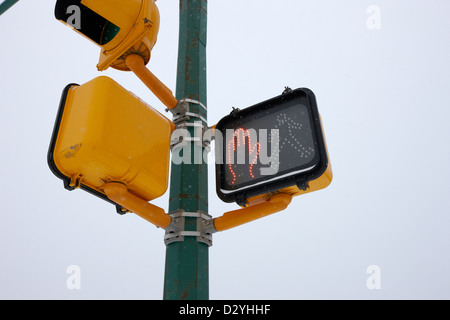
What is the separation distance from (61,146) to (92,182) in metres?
0.20

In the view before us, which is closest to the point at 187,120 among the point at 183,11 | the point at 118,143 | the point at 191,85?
the point at 191,85

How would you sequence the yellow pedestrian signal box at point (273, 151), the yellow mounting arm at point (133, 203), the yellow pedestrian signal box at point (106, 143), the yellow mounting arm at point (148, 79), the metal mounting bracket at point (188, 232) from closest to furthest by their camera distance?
the yellow pedestrian signal box at point (106, 143), the yellow mounting arm at point (133, 203), the yellow pedestrian signal box at point (273, 151), the metal mounting bracket at point (188, 232), the yellow mounting arm at point (148, 79)

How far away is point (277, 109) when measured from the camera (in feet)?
7.11

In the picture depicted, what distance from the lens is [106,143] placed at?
172 centimetres

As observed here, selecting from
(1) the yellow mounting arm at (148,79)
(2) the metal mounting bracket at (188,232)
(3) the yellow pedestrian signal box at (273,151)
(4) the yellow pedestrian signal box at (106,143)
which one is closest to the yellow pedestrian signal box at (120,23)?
(1) the yellow mounting arm at (148,79)

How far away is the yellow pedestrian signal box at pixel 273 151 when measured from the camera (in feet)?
6.41

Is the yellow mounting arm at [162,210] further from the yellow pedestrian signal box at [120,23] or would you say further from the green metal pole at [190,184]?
the yellow pedestrian signal box at [120,23]

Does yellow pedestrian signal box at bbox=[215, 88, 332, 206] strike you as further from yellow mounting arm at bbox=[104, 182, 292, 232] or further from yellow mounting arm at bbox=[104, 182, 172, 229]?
yellow mounting arm at bbox=[104, 182, 172, 229]

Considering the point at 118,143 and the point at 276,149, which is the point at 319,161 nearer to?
the point at 276,149

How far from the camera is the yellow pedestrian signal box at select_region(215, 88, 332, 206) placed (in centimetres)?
195

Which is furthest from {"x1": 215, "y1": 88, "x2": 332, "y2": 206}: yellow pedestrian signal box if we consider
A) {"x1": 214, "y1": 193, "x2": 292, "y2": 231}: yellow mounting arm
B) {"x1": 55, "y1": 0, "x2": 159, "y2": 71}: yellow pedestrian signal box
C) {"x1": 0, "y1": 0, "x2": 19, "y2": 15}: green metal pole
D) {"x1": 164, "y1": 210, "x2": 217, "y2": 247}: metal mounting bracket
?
{"x1": 0, "y1": 0, "x2": 19, "y2": 15}: green metal pole

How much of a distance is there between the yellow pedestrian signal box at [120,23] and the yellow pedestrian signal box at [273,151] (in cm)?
62

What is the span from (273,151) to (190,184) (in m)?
0.50

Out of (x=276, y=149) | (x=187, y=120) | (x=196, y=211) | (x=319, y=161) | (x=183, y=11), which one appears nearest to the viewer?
(x=319, y=161)
